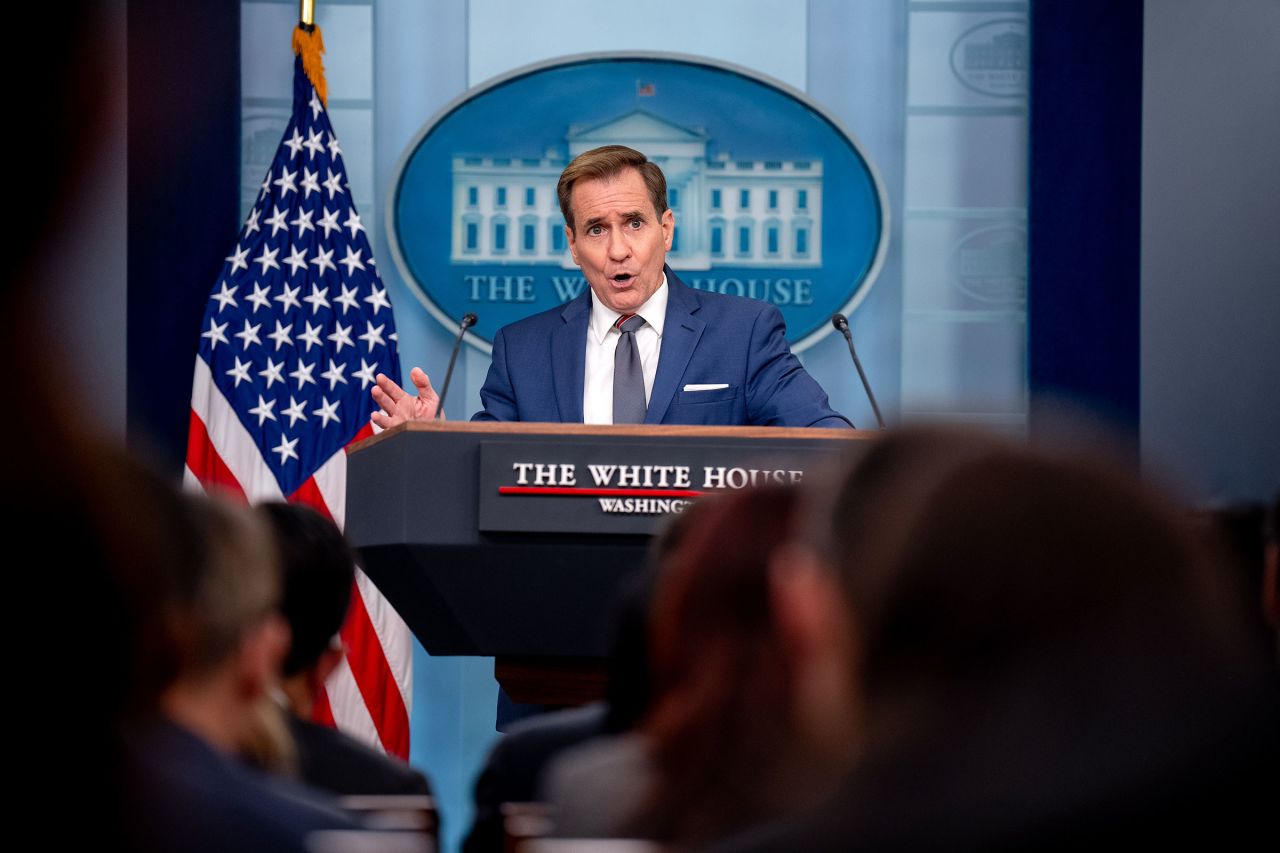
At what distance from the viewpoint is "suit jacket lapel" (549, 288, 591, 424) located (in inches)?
138

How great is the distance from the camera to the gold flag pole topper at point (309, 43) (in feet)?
15.4

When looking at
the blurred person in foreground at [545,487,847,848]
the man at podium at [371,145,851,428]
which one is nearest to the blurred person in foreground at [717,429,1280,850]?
the blurred person in foreground at [545,487,847,848]

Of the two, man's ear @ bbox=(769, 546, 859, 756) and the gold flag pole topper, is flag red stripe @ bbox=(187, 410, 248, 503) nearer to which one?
the gold flag pole topper

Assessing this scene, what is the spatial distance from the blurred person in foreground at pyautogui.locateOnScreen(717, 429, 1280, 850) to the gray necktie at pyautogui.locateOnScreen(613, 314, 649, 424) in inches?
102

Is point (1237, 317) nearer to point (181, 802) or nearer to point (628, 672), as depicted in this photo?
point (628, 672)

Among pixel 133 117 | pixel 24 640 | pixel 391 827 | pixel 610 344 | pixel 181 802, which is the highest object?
pixel 133 117

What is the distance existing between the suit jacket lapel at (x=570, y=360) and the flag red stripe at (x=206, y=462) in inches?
55.2

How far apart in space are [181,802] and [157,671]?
6.0 inches

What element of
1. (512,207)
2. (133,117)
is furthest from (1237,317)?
(133,117)

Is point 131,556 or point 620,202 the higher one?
point 620,202

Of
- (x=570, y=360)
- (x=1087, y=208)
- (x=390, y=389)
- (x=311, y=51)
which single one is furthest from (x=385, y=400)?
(x=1087, y=208)

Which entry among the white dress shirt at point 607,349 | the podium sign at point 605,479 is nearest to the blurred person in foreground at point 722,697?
the podium sign at point 605,479

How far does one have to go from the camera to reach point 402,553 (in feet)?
8.05

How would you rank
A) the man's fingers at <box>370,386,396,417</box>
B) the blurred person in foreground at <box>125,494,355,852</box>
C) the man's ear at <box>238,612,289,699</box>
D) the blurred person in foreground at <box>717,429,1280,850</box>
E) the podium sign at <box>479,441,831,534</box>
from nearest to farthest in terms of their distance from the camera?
the blurred person in foreground at <box>717,429,1280,850</box>, the blurred person in foreground at <box>125,494,355,852</box>, the man's ear at <box>238,612,289,699</box>, the podium sign at <box>479,441,831,534</box>, the man's fingers at <box>370,386,396,417</box>
